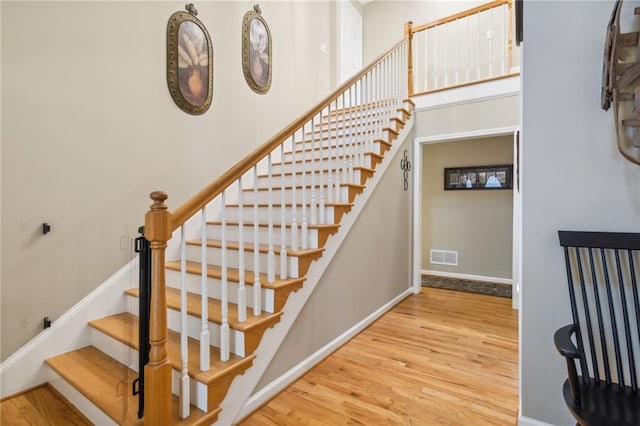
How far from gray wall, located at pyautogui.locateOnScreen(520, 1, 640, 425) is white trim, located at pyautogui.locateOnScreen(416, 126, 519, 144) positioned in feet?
7.06

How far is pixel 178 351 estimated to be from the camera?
1707 millimetres

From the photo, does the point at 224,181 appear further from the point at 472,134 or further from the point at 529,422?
the point at 472,134

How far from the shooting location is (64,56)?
2.03 m

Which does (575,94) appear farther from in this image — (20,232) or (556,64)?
(20,232)

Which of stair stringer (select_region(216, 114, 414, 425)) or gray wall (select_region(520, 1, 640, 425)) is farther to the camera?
stair stringer (select_region(216, 114, 414, 425))

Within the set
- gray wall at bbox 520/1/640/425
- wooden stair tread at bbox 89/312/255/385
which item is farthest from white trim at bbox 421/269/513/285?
wooden stair tread at bbox 89/312/255/385

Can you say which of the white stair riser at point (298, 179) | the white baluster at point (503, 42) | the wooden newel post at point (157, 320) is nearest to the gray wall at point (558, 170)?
the white stair riser at point (298, 179)

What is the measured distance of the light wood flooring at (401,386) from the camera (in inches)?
67.3

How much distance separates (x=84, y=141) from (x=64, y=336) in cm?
126

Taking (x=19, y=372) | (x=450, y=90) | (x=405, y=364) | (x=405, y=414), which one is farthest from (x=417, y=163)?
(x=19, y=372)

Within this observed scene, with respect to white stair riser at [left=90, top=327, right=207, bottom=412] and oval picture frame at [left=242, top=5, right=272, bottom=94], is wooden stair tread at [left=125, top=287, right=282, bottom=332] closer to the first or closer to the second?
white stair riser at [left=90, top=327, right=207, bottom=412]

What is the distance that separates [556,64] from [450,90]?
240cm

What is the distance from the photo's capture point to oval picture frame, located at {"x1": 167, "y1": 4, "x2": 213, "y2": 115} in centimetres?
257

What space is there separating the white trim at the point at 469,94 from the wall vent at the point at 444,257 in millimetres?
2329
